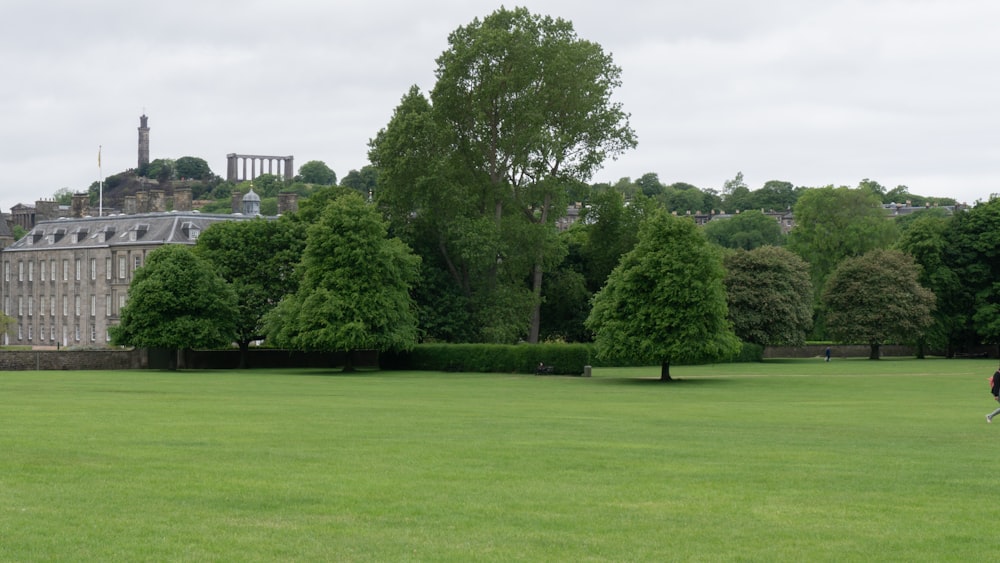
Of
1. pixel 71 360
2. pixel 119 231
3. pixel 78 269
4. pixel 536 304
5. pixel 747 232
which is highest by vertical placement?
pixel 747 232

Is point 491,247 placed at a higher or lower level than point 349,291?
higher

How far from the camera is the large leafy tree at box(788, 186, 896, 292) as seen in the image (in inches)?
4432

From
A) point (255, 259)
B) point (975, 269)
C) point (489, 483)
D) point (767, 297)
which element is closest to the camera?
point (489, 483)

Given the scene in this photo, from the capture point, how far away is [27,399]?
40375 millimetres

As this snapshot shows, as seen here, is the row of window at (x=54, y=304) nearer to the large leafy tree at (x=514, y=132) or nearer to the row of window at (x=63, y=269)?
the row of window at (x=63, y=269)

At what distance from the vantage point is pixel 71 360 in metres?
77.8

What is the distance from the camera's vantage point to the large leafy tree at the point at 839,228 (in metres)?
113

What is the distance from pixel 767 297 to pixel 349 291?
113ft

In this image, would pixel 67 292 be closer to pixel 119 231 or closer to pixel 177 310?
pixel 119 231

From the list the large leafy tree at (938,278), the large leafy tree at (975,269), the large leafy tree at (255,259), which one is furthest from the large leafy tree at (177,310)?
the large leafy tree at (975,269)

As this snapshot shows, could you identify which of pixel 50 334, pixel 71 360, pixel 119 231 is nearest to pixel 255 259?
pixel 71 360

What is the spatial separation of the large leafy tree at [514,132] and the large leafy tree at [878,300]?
2439 centimetres

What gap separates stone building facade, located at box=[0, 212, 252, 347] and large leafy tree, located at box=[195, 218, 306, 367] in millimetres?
30628

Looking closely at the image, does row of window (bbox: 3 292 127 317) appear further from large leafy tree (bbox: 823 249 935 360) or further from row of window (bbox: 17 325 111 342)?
large leafy tree (bbox: 823 249 935 360)
